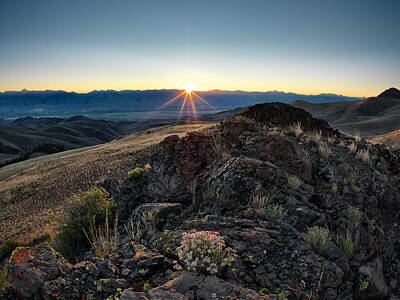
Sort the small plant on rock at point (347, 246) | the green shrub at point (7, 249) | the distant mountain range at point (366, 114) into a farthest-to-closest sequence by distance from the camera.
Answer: the distant mountain range at point (366, 114)
the green shrub at point (7, 249)
the small plant on rock at point (347, 246)

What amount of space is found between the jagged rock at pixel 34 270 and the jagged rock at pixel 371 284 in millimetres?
3563

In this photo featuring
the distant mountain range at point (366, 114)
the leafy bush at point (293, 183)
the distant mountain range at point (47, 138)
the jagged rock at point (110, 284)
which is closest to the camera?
the jagged rock at point (110, 284)

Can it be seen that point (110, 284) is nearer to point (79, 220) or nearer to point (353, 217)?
point (79, 220)

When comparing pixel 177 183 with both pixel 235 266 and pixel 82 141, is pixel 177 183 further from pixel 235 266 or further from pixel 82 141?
pixel 82 141

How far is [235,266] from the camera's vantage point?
8.43 ft

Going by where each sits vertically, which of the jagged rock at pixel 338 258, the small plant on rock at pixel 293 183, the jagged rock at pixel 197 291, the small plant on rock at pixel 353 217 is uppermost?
the small plant on rock at pixel 293 183

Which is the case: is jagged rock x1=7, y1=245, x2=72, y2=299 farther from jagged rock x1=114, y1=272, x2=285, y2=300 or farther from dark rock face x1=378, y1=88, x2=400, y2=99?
dark rock face x1=378, y1=88, x2=400, y2=99

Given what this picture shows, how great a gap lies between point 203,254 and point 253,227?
1.13 meters

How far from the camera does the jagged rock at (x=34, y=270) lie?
2.32 meters

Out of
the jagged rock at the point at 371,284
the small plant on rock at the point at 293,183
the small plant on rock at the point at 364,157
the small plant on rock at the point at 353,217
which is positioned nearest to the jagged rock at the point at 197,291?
the jagged rock at the point at 371,284

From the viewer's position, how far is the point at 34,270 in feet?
8.02

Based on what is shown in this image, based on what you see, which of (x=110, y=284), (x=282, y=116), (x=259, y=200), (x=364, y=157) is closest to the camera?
(x=110, y=284)

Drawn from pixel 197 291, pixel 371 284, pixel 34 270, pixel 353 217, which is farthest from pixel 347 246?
pixel 34 270

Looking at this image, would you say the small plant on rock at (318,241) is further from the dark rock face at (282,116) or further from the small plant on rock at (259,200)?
the dark rock face at (282,116)
